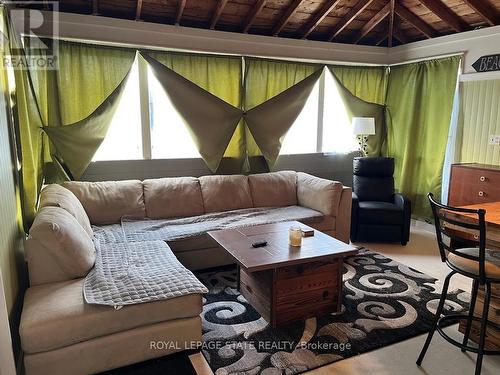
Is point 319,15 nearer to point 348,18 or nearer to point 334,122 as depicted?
point 348,18

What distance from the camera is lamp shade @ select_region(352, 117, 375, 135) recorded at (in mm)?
4691

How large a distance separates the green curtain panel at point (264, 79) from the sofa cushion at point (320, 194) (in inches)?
30.6

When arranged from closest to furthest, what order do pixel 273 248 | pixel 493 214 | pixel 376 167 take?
pixel 493 214 → pixel 273 248 → pixel 376 167

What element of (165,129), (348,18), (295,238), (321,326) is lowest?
(321,326)

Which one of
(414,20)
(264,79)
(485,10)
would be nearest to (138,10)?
(264,79)

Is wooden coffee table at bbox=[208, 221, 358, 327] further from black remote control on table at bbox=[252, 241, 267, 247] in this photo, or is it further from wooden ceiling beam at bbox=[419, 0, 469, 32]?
wooden ceiling beam at bbox=[419, 0, 469, 32]

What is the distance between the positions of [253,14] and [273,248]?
2.76m

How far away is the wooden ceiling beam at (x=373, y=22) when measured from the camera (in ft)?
14.6

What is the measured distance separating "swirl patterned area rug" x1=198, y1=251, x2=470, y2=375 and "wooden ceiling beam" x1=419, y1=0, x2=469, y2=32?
9.80 ft

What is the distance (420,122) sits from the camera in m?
4.78

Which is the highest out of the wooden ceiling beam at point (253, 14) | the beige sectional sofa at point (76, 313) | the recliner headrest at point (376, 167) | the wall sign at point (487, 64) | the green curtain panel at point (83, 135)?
the wooden ceiling beam at point (253, 14)

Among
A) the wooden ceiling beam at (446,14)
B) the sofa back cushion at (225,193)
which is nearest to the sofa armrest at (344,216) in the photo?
the sofa back cushion at (225,193)

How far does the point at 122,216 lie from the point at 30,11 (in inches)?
82.3
